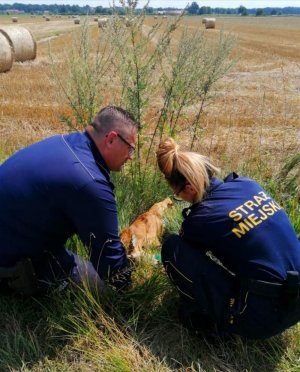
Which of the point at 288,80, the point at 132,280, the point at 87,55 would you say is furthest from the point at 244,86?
the point at 132,280

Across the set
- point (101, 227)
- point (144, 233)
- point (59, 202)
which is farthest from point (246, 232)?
point (144, 233)

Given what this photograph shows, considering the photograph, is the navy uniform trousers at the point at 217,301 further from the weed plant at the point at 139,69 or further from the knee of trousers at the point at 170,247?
the weed plant at the point at 139,69

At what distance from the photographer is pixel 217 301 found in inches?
103

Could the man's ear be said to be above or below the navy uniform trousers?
above

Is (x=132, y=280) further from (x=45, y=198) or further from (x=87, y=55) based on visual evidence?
(x=87, y=55)

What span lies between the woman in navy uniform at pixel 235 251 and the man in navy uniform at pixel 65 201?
0.33 m

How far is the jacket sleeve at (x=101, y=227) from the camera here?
2.48 meters

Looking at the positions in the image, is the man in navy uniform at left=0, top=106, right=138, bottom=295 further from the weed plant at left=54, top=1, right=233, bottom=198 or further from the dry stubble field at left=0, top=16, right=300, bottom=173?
the dry stubble field at left=0, top=16, right=300, bottom=173

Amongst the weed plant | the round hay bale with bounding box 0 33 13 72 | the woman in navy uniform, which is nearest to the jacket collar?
the woman in navy uniform

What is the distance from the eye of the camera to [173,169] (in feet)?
8.59

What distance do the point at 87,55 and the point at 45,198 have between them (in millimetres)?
1951

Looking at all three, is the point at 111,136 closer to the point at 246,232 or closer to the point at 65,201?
the point at 65,201

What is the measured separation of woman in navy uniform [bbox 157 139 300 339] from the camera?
2.48 meters

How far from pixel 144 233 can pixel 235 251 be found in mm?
1146
